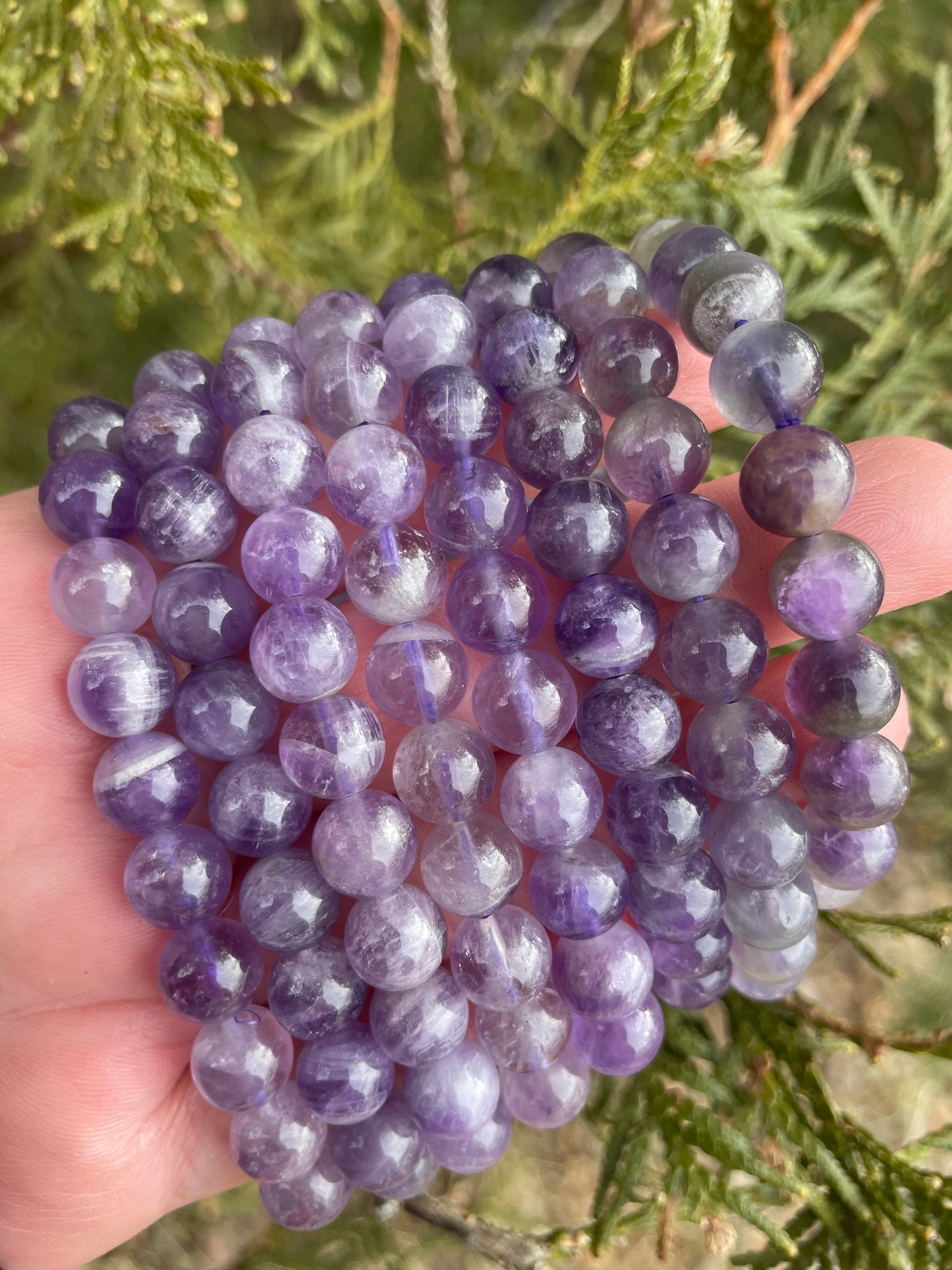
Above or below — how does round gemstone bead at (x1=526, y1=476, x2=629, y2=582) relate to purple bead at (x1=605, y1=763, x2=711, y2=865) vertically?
above

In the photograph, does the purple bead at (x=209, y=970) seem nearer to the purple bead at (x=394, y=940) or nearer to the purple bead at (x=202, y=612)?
the purple bead at (x=394, y=940)

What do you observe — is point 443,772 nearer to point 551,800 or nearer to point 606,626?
point 551,800

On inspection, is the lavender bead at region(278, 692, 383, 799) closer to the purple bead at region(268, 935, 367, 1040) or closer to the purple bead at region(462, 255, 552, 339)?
the purple bead at region(268, 935, 367, 1040)

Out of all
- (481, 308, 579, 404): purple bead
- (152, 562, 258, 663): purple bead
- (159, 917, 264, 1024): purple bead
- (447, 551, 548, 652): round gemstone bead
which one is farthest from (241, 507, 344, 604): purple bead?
(159, 917, 264, 1024): purple bead

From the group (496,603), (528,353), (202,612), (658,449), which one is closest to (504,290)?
(528,353)

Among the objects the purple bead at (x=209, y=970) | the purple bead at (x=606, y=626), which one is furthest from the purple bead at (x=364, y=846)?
the purple bead at (x=606, y=626)

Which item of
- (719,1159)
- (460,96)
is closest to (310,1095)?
(719,1159)

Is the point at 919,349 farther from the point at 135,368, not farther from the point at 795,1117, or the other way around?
the point at 135,368
